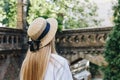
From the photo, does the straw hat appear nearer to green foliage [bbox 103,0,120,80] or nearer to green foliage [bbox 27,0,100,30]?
green foliage [bbox 103,0,120,80]

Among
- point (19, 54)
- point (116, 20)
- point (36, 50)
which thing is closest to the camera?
point (36, 50)

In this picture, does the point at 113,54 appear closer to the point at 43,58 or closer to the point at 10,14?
the point at 43,58

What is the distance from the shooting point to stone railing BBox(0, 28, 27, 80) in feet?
31.2

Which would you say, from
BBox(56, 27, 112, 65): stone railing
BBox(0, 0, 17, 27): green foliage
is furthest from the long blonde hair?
BBox(0, 0, 17, 27): green foliage

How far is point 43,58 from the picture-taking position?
251cm

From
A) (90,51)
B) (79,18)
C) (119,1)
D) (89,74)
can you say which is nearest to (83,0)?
(79,18)

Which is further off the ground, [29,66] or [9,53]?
[29,66]

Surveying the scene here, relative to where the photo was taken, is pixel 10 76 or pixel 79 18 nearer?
pixel 10 76

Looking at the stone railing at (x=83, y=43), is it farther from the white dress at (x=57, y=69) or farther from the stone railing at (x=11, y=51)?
the white dress at (x=57, y=69)

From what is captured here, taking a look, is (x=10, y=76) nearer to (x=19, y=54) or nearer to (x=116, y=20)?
(x=19, y=54)

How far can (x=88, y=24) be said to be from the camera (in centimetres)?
1520

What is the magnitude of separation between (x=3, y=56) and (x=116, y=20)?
3.53m

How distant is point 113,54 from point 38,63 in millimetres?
4911

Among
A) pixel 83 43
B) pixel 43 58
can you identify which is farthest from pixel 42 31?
pixel 83 43
